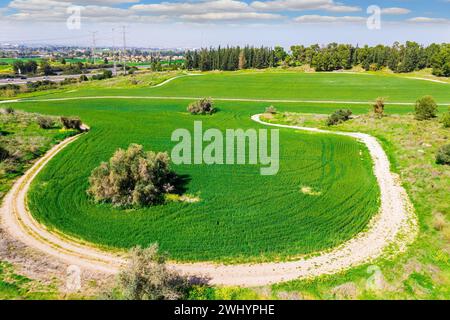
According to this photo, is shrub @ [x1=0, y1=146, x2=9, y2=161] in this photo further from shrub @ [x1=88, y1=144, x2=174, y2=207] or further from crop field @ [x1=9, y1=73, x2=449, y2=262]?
shrub @ [x1=88, y1=144, x2=174, y2=207]

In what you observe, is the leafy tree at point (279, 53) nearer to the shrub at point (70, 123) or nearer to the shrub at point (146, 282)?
the shrub at point (70, 123)

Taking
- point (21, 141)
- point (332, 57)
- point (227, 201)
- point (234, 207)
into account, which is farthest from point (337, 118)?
point (332, 57)

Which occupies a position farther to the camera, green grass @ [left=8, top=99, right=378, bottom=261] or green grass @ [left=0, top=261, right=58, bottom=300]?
green grass @ [left=8, top=99, right=378, bottom=261]

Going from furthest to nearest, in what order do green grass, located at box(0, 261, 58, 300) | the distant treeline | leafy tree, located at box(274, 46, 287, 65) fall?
leafy tree, located at box(274, 46, 287, 65) < the distant treeline < green grass, located at box(0, 261, 58, 300)

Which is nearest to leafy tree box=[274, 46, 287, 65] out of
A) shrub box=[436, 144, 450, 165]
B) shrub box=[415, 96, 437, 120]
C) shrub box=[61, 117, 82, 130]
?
shrub box=[415, 96, 437, 120]

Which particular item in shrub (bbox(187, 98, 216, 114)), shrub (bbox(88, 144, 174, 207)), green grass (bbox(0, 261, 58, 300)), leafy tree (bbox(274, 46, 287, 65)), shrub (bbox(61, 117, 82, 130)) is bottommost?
green grass (bbox(0, 261, 58, 300))

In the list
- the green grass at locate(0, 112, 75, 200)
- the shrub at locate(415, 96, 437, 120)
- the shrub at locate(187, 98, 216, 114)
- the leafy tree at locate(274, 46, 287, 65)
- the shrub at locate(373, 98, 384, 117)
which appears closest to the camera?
the green grass at locate(0, 112, 75, 200)

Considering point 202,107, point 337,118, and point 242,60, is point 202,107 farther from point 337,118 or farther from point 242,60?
point 242,60

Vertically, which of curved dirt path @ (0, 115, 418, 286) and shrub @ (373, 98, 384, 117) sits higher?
shrub @ (373, 98, 384, 117)
